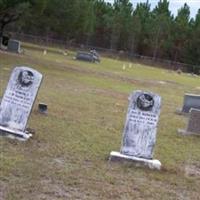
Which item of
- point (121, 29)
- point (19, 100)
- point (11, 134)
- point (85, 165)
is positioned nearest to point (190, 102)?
point (19, 100)

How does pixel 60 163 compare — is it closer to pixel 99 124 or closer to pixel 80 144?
pixel 80 144

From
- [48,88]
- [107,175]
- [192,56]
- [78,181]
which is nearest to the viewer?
[78,181]

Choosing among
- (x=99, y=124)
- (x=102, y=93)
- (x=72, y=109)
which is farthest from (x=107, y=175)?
(x=102, y=93)

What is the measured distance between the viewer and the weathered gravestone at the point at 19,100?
31.7 ft

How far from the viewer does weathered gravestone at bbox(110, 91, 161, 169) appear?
9031 mm

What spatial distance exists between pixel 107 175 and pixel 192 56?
248 feet

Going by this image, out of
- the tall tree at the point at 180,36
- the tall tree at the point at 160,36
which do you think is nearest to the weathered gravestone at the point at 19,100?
the tall tree at the point at 180,36

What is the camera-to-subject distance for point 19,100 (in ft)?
31.8

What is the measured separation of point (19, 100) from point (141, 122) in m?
2.10

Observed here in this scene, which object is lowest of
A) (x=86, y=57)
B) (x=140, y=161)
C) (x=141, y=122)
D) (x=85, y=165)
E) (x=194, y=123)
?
(x=85, y=165)

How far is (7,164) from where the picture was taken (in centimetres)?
796

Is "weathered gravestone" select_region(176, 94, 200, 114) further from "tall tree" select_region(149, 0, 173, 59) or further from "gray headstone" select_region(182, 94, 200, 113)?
"tall tree" select_region(149, 0, 173, 59)

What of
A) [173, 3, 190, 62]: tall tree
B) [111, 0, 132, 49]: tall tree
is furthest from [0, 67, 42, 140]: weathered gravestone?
[111, 0, 132, 49]: tall tree

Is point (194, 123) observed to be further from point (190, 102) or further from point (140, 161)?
point (140, 161)
